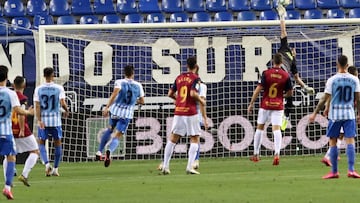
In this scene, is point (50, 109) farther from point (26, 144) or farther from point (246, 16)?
point (246, 16)

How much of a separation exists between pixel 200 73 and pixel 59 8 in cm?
804

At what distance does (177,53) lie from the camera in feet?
85.0

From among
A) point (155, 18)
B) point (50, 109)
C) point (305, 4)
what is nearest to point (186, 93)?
point (50, 109)

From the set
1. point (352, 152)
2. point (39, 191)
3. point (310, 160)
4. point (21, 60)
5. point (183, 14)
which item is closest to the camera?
point (39, 191)

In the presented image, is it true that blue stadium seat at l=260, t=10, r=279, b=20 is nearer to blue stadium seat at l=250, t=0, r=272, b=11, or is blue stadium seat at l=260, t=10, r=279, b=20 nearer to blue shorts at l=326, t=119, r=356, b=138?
blue stadium seat at l=250, t=0, r=272, b=11

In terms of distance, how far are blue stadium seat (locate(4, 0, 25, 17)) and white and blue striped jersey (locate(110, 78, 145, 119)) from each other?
441 inches

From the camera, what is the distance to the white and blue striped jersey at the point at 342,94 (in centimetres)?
1697

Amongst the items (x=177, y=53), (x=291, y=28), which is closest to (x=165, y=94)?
(x=177, y=53)

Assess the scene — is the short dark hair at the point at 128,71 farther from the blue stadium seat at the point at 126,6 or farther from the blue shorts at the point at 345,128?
the blue stadium seat at the point at 126,6

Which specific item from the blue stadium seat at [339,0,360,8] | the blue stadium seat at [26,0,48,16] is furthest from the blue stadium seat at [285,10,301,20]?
the blue stadium seat at [26,0,48,16]

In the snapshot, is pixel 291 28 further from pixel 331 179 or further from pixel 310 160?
pixel 331 179

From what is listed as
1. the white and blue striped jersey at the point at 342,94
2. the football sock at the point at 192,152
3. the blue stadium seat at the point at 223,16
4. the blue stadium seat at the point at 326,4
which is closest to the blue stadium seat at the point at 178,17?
the blue stadium seat at the point at 223,16

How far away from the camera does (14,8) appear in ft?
107

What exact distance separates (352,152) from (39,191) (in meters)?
4.87
